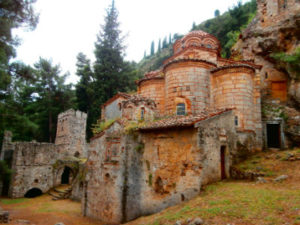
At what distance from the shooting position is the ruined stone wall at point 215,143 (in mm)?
8727

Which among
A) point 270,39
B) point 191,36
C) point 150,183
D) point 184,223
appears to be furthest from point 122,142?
point 270,39

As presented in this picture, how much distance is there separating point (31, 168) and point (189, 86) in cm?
1534

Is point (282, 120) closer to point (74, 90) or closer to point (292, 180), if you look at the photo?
point (292, 180)

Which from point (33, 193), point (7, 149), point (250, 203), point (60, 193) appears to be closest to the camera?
point (250, 203)

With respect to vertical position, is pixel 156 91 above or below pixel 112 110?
above

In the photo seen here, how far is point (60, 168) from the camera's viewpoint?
20641 millimetres

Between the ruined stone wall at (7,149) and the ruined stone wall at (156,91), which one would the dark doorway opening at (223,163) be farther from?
the ruined stone wall at (7,149)

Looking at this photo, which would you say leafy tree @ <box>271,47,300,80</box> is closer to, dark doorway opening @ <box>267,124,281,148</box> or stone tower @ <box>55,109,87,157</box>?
dark doorway opening @ <box>267,124,281,148</box>

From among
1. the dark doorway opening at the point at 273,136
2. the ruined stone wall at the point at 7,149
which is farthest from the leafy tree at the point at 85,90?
the dark doorway opening at the point at 273,136

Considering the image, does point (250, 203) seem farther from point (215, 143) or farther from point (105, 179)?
point (105, 179)

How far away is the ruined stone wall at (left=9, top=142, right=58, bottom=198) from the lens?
18.2 m

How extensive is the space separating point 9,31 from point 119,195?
7884mm

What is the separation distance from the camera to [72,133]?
23.1 m

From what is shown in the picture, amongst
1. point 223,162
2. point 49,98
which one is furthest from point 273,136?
point 49,98
